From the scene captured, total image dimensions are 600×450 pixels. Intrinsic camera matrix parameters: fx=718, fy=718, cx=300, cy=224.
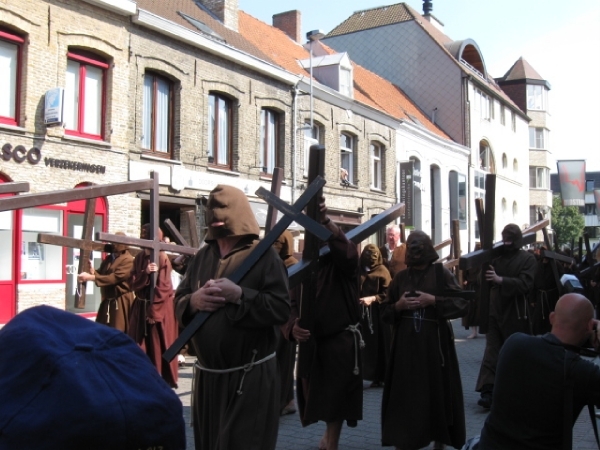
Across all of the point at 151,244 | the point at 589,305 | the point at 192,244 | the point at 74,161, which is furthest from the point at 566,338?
the point at 74,161

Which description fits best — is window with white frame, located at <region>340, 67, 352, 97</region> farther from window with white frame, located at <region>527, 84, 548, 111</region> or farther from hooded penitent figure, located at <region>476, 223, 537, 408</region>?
window with white frame, located at <region>527, 84, 548, 111</region>

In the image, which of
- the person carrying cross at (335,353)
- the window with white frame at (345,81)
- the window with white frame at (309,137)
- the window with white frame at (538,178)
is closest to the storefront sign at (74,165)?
the window with white frame at (309,137)

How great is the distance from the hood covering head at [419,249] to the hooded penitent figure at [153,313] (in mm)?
3853

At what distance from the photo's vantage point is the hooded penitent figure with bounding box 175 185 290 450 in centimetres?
399

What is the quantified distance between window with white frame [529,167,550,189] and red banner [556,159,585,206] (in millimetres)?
23156

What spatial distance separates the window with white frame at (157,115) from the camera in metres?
17.4

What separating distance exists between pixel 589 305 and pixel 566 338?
0.76ft

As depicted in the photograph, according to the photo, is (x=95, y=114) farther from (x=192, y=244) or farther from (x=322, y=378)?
(x=322, y=378)

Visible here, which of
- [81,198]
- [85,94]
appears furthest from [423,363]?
[85,94]

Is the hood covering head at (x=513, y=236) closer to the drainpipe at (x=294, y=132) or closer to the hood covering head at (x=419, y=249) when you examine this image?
the hood covering head at (x=419, y=249)

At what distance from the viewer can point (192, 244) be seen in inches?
404

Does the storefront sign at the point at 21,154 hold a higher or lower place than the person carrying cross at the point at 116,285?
higher

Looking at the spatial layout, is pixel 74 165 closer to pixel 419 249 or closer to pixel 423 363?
pixel 419 249

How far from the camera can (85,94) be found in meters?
15.9
